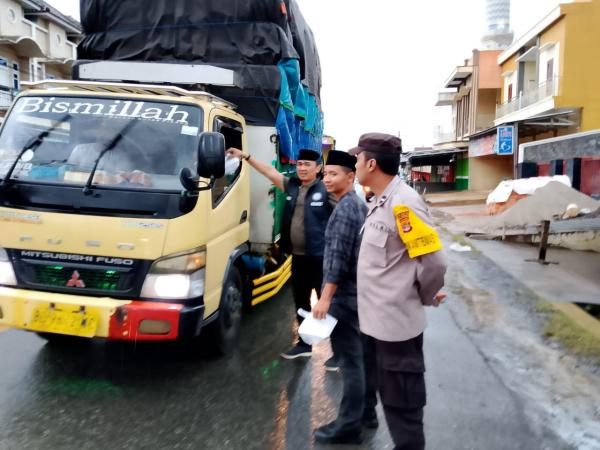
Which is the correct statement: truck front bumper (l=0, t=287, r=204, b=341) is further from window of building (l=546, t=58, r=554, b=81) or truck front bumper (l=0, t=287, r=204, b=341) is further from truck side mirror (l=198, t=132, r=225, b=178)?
window of building (l=546, t=58, r=554, b=81)

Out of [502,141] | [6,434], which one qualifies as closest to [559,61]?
[502,141]

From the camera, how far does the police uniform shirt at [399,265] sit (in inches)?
90.5

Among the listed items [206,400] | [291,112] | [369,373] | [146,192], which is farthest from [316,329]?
[291,112]

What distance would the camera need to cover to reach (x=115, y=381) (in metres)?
3.92

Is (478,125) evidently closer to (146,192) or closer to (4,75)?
(4,75)

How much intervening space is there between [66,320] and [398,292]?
2.27 metres

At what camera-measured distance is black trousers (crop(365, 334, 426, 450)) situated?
7.94 feet

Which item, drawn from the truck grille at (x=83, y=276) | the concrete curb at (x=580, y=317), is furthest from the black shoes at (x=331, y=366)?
the concrete curb at (x=580, y=317)

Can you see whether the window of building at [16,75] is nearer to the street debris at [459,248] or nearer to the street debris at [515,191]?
the street debris at [515,191]

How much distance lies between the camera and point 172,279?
11.4 ft

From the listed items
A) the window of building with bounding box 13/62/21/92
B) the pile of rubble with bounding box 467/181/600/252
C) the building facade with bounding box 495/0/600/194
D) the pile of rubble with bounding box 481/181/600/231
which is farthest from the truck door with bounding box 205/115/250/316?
the window of building with bounding box 13/62/21/92

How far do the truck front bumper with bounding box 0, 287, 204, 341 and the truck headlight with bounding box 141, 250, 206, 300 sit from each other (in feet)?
0.23

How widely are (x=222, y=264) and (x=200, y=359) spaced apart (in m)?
0.94

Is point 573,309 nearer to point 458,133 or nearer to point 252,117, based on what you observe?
point 252,117
